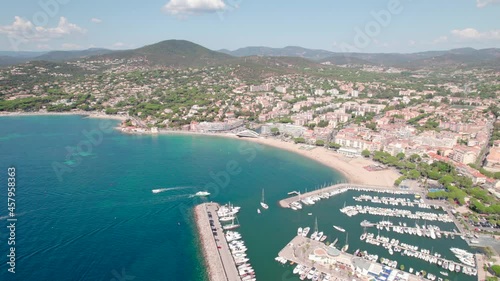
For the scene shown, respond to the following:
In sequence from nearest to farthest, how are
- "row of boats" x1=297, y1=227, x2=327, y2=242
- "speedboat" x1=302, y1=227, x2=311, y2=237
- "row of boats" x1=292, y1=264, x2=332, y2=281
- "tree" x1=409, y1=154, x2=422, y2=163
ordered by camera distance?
1. "row of boats" x1=292, y1=264, x2=332, y2=281
2. "row of boats" x1=297, y1=227, x2=327, y2=242
3. "speedboat" x1=302, y1=227, x2=311, y2=237
4. "tree" x1=409, y1=154, x2=422, y2=163

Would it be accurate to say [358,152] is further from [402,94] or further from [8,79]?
[8,79]

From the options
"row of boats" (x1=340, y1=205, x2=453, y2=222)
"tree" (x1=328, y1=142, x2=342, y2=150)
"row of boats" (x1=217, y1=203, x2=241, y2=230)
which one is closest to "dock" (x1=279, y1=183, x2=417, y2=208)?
"row of boats" (x1=340, y1=205, x2=453, y2=222)

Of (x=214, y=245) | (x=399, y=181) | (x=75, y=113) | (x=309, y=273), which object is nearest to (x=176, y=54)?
(x=75, y=113)

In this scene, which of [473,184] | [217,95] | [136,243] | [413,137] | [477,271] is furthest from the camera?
[217,95]

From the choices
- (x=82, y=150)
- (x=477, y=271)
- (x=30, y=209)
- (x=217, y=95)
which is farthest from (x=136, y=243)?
(x=217, y=95)

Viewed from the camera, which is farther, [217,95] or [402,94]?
[402,94]

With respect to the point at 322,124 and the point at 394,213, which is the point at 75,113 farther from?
the point at 394,213

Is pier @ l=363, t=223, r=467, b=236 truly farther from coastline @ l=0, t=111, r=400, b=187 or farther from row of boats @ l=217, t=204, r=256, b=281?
row of boats @ l=217, t=204, r=256, b=281
